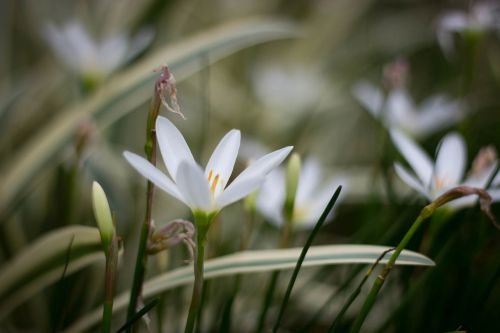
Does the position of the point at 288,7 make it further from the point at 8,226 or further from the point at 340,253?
the point at 340,253

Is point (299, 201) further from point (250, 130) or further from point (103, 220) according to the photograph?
point (250, 130)

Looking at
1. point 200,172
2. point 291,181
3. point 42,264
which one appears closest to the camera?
point 200,172

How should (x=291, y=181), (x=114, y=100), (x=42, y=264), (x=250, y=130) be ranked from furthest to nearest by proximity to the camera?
(x=250, y=130), (x=114, y=100), (x=42, y=264), (x=291, y=181)

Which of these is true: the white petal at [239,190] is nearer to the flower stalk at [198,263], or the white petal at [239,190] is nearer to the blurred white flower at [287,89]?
the flower stalk at [198,263]

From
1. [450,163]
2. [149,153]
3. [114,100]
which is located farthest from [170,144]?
[114,100]

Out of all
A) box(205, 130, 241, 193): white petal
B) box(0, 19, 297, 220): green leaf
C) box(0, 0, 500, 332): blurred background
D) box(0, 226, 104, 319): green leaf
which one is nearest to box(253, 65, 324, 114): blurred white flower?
A: box(0, 0, 500, 332): blurred background

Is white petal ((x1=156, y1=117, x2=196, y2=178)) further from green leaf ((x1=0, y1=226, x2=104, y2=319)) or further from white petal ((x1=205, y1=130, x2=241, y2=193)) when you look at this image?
green leaf ((x1=0, y1=226, x2=104, y2=319))
